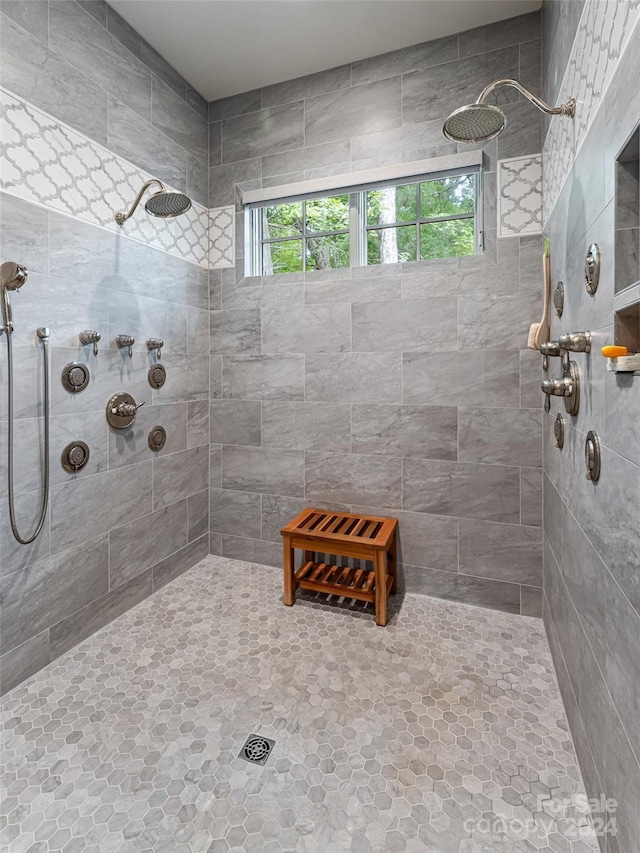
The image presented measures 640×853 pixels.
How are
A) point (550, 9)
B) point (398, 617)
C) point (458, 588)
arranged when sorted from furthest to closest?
point (458, 588)
point (398, 617)
point (550, 9)

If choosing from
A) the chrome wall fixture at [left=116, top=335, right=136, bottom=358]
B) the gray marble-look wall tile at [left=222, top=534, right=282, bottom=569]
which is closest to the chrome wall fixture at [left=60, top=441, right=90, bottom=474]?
the chrome wall fixture at [left=116, top=335, right=136, bottom=358]

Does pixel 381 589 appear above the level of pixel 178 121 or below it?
below

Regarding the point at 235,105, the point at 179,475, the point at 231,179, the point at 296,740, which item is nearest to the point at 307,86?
the point at 235,105

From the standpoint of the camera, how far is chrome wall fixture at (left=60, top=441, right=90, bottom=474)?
5.65 ft

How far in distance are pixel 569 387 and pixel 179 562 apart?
2.18 metres

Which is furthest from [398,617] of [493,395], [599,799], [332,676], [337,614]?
[493,395]

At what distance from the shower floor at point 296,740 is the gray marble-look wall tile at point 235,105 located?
2.88m

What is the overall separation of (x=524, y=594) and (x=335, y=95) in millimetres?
2829

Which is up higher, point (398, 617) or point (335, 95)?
point (335, 95)

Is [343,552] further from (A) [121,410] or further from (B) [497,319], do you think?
(B) [497,319]

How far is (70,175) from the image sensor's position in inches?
67.2

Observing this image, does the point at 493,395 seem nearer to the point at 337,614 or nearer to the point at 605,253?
the point at 605,253

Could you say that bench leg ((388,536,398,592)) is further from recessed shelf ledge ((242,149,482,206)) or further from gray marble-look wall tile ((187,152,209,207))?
gray marble-look wall tile ((187,152,209,207))

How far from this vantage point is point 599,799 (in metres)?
1.02
